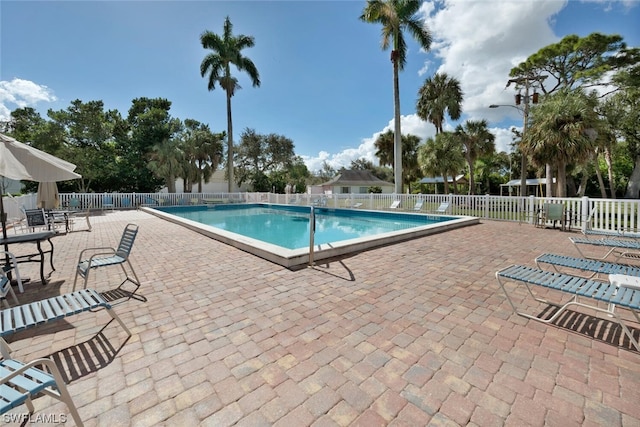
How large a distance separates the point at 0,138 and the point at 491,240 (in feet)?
31.3

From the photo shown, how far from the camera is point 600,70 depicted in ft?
55.7

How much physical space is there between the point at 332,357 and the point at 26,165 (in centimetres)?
477

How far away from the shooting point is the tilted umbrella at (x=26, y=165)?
133 inches

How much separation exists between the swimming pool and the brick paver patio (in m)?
1.20

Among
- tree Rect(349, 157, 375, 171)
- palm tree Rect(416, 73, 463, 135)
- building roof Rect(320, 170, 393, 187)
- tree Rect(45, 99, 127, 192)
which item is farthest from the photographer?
tree Rect(349, 157, 375, 171)

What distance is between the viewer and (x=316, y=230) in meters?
11.1

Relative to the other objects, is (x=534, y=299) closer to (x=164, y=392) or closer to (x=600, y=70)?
(x=164, y=392)

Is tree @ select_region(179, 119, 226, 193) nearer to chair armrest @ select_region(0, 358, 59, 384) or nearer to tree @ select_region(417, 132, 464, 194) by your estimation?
tree @ select_region(417, 132, 464, 194)

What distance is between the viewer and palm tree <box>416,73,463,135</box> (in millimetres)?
21828

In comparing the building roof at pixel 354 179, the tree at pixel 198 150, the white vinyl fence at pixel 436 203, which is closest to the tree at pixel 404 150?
the building roof at pixel 354 179

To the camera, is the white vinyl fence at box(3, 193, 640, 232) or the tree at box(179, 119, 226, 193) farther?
the tree at box(179, 119, 226, 193)

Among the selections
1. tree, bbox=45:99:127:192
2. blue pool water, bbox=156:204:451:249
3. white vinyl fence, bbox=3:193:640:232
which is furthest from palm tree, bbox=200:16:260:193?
blue pool water, bbox=156:204:451:249

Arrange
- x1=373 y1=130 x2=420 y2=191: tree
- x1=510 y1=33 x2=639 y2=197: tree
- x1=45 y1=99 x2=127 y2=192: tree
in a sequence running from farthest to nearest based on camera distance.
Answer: x1=373 y1=130 x2=420 y2=191: tree < x1=45 y1=99 x2=127 y2=192: tree < x1=510 y1=33 x2=639 y2=197: tree

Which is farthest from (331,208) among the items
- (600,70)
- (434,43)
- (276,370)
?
(600,70)
